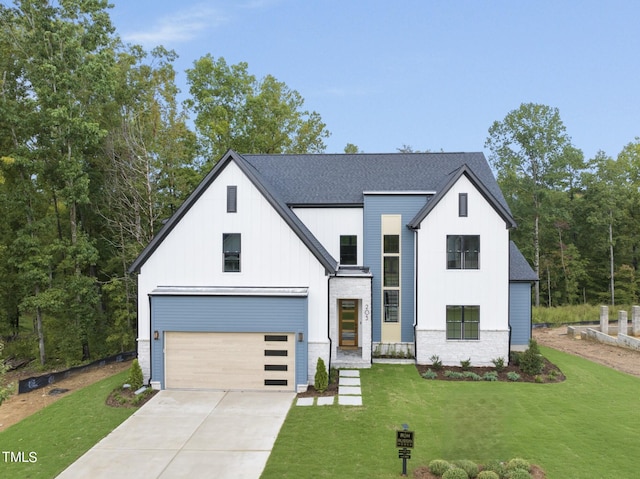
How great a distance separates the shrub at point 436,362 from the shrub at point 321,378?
214 inches

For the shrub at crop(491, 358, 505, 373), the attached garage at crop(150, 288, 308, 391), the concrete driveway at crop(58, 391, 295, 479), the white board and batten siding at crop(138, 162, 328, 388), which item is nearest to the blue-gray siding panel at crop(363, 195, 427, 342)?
the shrub at crop(491, 358, 505, 373)

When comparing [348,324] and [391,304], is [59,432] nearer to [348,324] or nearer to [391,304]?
[348,324]

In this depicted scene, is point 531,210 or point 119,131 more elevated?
point 119,131

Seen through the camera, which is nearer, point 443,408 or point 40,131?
point 443,408

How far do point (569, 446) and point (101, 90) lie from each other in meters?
25.6

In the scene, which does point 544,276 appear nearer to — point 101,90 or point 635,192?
point 635,192

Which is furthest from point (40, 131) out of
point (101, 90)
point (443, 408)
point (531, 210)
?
point (531, 210)

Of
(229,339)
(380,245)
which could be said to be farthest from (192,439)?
(380,245)

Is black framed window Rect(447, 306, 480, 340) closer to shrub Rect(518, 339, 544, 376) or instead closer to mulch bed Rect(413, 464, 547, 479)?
shrub Rect(518, 339, 544, 376)

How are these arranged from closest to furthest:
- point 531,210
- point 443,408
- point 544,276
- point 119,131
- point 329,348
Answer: point 443,408
point 329,348
point 119,131
point 531,210
point 544,276

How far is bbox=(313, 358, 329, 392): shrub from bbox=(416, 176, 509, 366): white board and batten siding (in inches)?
209

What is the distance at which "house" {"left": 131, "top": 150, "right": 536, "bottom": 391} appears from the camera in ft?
54.9

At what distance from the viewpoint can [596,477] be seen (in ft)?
33.3

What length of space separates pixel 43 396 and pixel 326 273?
40.5 feet
